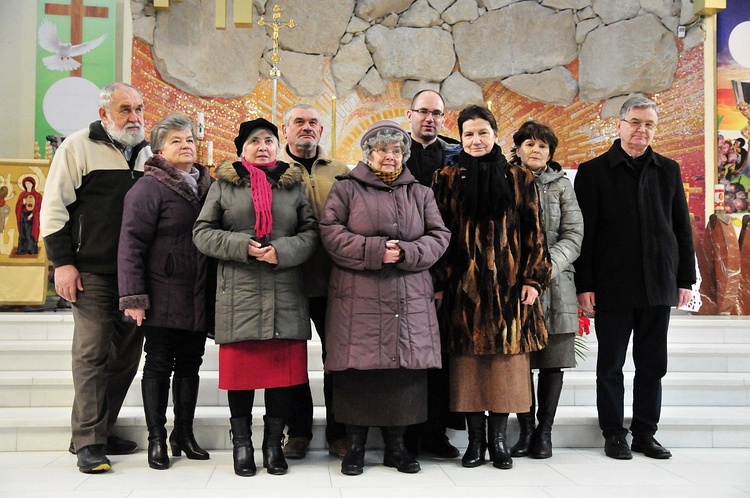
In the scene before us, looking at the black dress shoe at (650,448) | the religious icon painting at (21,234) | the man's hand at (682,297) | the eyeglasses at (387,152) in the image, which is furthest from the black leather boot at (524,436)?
the religious icon painting at (21,234)

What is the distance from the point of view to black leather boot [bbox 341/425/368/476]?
9.37 ft

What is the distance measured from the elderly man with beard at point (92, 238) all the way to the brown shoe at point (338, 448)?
0.95 meters

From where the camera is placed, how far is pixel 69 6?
656 centimetres

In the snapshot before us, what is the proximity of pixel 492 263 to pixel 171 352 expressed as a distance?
1.38 meters

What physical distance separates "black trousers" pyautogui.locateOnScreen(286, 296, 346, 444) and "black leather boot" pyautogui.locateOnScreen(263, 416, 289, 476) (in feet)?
0.94

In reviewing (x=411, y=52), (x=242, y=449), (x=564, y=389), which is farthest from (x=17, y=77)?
(x=564, y=389)

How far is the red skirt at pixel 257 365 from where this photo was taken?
2.82 m

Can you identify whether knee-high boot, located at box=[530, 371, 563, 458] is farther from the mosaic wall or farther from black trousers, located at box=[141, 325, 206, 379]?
the mosaic wall

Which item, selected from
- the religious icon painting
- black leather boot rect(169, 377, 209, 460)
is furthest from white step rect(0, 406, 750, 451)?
the religious icon painting

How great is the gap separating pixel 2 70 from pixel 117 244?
14.1 feet

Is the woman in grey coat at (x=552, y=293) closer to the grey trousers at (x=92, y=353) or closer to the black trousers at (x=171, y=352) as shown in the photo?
the black trousers at (x=171, y=352)

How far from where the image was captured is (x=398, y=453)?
9.62 ft

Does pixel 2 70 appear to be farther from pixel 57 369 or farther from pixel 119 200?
pixel 119 200

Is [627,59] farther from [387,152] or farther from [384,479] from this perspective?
[384,479]
